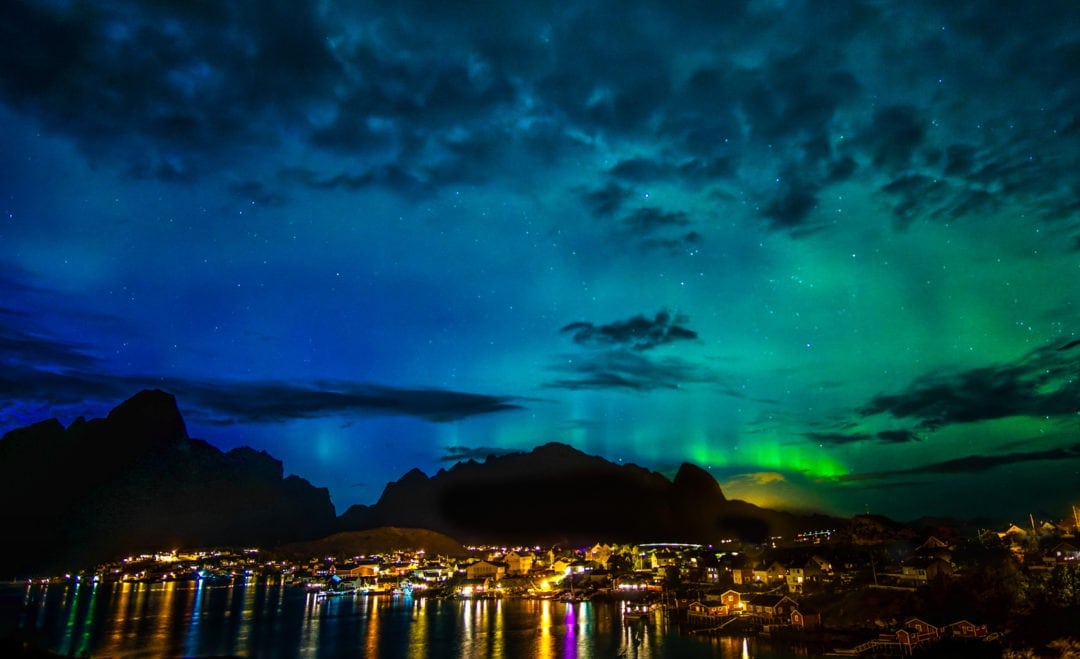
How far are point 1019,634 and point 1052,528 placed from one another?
138 ft

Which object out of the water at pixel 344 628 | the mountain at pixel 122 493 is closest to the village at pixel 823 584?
the water at pixel 344 628

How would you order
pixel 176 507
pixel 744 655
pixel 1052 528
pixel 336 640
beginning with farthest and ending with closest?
pixel 176 507
pixel 1052 528
pixel 336 640
pixel 744 655

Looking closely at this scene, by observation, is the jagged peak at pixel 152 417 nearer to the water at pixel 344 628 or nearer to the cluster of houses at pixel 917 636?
the water at pixel 344 628

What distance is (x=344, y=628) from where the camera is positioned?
159ft

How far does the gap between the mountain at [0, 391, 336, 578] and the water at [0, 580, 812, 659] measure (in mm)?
61415

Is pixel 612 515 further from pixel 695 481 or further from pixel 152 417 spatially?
pixel 152 417


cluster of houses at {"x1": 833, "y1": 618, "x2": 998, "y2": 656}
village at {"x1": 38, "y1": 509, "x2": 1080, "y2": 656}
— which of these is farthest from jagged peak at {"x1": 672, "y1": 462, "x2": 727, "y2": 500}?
cluster of houses at {"x1": 833, "y1": 618, "x2": 998, "y2": 656}

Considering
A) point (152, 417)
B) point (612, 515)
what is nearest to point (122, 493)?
point (152, 417)

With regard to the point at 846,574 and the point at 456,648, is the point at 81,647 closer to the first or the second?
the point at 456,648

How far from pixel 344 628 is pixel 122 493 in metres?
126

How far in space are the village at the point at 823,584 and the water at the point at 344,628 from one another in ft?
13.0

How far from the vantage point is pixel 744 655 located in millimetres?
33906

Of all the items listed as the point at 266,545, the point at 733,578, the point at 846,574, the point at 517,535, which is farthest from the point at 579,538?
the point at 846,574

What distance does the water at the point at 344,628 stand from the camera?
37125mm
